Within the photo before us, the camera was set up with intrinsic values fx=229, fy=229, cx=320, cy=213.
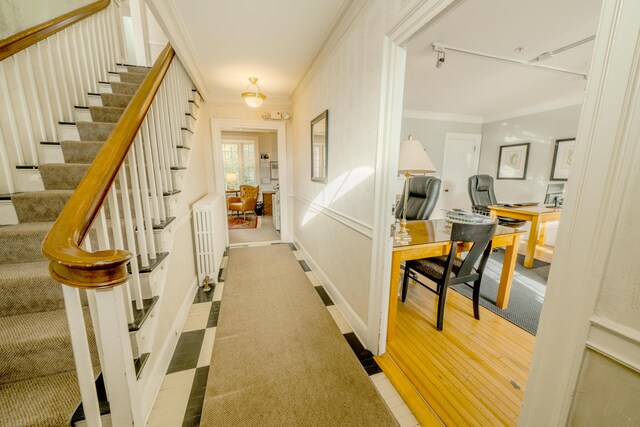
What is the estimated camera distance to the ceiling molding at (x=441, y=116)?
4.79 m

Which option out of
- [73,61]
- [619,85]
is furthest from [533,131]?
[73,61]

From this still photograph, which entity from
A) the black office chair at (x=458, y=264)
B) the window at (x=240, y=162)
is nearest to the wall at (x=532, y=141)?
the black office chair at (x=458, y=264)

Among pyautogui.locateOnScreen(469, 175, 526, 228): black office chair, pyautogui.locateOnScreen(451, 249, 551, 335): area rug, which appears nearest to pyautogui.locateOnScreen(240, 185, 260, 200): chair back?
pyautogui.locateOnScreen(469, 175, 526, 228): black office chair

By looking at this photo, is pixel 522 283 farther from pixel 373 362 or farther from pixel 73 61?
pixel 73 61

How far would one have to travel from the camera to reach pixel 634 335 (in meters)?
0.52

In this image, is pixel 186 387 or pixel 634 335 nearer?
pixel 634 335

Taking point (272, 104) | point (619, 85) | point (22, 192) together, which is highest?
point (272, 104)

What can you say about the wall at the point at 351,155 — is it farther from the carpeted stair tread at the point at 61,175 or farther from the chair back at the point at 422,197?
the carpeted stair tread at the point at 61,175

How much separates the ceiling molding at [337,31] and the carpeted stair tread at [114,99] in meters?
1.94

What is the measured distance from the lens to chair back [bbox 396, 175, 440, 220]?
2.65m

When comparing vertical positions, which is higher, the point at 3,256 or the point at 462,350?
the point at 3,256

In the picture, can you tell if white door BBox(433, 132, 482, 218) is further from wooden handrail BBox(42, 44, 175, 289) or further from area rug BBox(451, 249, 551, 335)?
wooden handrail BBox(42, 44, 175, 289)

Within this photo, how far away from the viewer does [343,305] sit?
209 centimetres

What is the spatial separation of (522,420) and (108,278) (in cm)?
136
